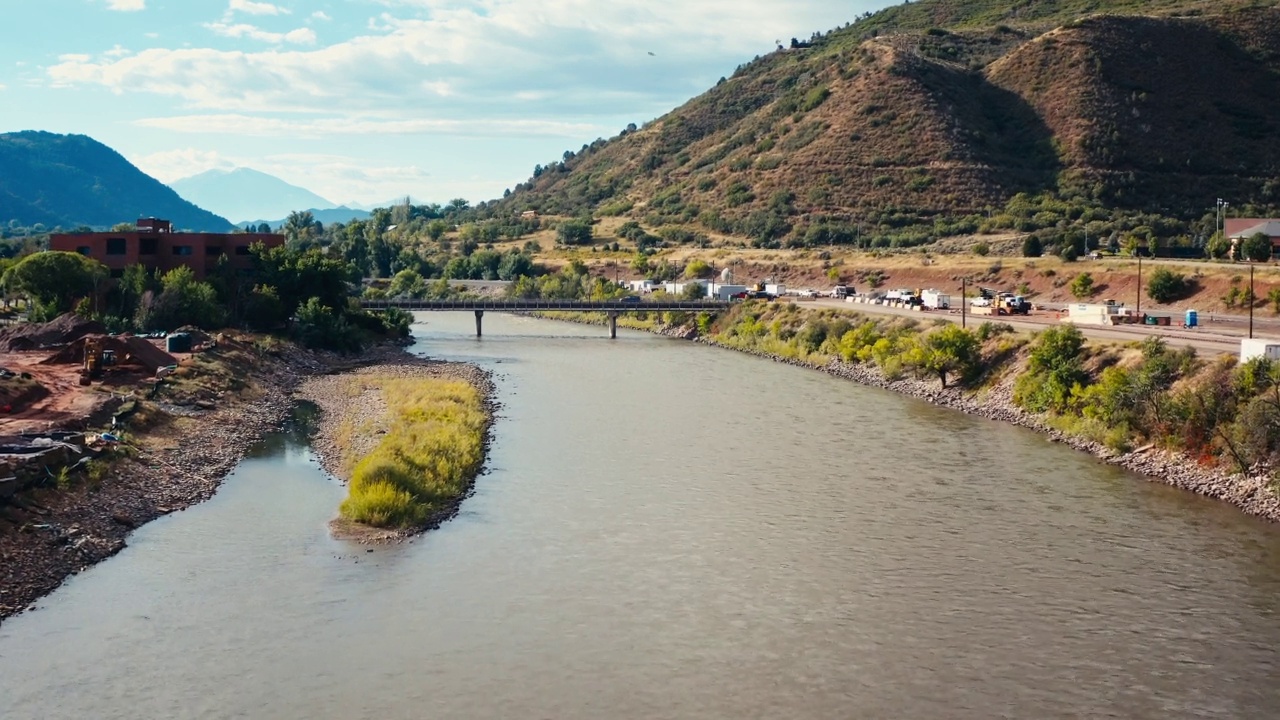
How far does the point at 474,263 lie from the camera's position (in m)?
140

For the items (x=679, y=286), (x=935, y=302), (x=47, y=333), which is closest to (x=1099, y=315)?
(x=935, y=302)

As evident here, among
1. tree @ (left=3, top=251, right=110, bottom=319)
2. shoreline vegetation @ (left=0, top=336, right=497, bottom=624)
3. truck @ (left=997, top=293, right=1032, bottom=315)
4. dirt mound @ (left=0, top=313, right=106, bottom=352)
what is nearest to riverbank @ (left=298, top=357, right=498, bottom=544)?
shoreline vegetation @ (left=0, top=336, right=497, bottom=624)

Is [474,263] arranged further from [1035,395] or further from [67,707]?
[67,707]

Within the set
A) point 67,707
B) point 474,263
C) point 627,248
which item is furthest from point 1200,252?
point 67,707

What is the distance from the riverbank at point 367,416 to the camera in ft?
98.5

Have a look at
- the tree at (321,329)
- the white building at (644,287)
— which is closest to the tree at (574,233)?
the white building at (644,287)

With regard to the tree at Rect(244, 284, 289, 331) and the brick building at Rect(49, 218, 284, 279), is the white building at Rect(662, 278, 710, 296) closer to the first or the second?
the brick building at Rect(49, 218, 284, 279)

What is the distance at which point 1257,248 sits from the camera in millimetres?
75125

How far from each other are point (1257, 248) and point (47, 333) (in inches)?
2820

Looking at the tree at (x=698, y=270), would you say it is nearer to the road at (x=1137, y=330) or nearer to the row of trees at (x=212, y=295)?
the row of trees at (x=212, y=295)

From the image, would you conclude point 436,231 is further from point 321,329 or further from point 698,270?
point 321,329

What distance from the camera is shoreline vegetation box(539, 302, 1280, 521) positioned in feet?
112

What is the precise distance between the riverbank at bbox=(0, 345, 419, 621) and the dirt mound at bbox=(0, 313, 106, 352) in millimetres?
10074

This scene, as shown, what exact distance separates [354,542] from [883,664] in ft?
44.4
